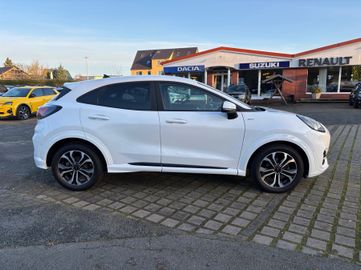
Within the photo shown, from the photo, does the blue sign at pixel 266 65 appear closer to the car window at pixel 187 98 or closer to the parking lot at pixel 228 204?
the parking lot at pixel 228 204

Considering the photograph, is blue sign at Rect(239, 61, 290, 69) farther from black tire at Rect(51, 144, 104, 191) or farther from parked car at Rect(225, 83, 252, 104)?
black tire at Rect(51, 144, 104, 191)

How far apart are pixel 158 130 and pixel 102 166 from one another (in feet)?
3.45

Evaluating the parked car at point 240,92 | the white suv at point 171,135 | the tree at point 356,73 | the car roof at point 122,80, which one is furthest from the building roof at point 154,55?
the white suv at point 171,135

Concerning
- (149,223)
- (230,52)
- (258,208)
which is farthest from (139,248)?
(230,52)

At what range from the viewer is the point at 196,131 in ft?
13.2

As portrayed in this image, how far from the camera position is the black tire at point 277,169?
4086 mm

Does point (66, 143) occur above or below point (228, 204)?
above

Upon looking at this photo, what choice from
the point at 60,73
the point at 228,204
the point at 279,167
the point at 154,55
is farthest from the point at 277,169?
the point at 60,73

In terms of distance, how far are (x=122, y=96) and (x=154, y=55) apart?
68228mm

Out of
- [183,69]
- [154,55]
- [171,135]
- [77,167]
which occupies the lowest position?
[77,167]

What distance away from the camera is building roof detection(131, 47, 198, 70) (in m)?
68.5

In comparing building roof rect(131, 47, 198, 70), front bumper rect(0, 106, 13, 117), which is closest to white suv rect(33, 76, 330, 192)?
front bumper rect(0, 106, 13, 117)

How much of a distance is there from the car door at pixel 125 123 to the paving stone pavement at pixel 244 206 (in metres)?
0.50

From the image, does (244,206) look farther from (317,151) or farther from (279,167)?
(317,151)
